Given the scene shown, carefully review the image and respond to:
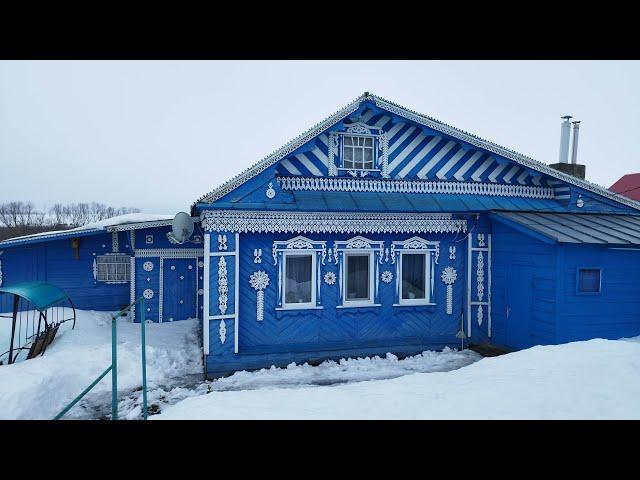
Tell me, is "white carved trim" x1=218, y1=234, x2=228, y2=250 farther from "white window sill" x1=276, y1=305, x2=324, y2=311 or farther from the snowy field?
the snowy field

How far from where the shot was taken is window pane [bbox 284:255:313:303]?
9.60 m

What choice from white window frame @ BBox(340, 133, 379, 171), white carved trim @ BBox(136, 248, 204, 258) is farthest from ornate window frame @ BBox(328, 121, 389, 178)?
white carved trim @ BBox(136, 248, 204, 258)

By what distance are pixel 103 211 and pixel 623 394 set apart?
85738mm

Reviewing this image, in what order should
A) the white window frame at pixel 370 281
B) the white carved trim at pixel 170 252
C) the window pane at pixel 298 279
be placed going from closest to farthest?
the window pane at pixel 298 279 < the white window frame at pixel 370 281 < the white carved trim at pixel 170 252

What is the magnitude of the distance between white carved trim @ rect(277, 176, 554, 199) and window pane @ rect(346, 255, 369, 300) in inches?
68.3

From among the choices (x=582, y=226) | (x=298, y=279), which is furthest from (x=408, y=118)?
(x=582, y=226)

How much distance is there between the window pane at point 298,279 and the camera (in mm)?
9602

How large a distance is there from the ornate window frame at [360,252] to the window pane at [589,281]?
4.38 metres

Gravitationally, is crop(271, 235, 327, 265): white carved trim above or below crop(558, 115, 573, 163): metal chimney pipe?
below

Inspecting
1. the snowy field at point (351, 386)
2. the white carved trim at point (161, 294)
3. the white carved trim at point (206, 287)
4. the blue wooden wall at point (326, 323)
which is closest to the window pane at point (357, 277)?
the blue wooden wall at point (326, 323)

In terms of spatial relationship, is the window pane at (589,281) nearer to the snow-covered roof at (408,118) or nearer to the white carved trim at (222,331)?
the snow-covered roof at (408,118)

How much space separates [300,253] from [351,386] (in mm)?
4259

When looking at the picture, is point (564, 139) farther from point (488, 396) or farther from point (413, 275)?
point (488, 396)

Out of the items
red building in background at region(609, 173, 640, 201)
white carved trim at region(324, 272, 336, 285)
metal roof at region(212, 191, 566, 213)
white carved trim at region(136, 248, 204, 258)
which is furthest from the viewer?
red building in background at region(609, 173, 640, 201)
